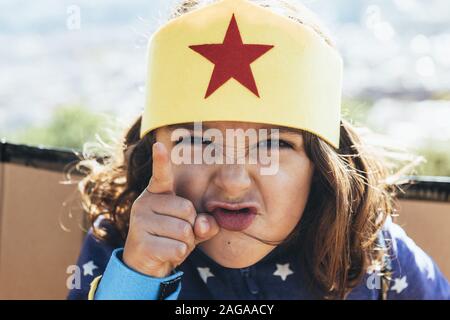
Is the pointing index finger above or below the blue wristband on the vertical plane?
above

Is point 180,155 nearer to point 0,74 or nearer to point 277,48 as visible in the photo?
point 277,48

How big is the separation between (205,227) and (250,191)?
0.12 m

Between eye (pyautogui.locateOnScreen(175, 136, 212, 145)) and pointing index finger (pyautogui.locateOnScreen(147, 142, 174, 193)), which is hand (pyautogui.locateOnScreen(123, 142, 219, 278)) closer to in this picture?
pointing index finger (pyautogui.locateOnScreen(147, 142, 174, 193))

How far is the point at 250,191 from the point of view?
1.29 m

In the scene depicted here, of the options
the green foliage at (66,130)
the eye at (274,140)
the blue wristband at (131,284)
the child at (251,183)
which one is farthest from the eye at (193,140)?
the green foliage at (66,130)

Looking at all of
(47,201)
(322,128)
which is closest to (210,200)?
(322,128)

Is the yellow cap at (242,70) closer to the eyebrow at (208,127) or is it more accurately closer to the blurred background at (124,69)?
the eyebrow at (208,127)

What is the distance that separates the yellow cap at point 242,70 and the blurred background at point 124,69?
2.49 meters

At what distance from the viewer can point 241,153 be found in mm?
1284

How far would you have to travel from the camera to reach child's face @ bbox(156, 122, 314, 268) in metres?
1.27

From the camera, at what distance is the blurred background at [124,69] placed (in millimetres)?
4305

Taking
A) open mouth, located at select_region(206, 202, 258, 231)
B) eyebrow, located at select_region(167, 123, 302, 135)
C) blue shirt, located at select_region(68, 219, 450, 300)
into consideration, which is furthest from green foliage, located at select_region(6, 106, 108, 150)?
open mouth, located at select_region(206, 202, 258, 231)

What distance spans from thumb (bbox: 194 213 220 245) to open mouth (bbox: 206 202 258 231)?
0.7 inches
